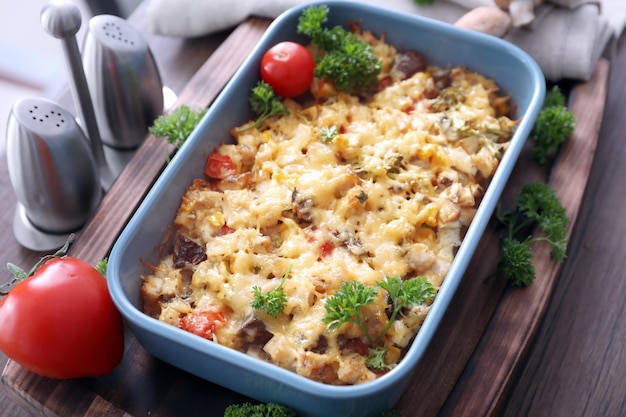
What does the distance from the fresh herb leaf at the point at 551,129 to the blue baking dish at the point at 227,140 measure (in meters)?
0.11

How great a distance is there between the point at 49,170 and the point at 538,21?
1.76 m

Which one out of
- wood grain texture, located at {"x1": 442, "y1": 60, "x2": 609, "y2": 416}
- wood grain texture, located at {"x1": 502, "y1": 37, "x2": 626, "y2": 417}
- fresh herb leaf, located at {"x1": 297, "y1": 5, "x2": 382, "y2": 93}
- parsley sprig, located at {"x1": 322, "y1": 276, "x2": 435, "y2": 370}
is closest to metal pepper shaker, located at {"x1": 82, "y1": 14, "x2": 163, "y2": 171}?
fresh herb leaf, located at {"x1": 297, "y1": 5, "x2": 382, "y2": 93}

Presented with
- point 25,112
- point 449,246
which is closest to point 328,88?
point 449,246

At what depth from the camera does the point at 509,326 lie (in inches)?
89.7

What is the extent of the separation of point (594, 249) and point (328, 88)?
1017 mm

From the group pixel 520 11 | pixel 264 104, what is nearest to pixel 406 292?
pixel 264 104

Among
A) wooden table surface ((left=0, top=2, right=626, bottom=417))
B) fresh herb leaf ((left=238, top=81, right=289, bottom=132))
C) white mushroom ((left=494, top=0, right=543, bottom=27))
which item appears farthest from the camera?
white mushroom ((left=494, top=0, right=543, bottom=27))

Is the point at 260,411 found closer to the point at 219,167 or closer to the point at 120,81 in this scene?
the point at 219,167

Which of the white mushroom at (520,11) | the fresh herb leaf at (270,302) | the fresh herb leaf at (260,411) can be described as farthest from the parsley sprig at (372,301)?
the white mushroom at (520,11)

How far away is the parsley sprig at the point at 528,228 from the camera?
7.66 feet

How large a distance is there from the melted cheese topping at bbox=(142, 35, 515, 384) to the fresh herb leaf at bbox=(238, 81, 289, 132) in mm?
29

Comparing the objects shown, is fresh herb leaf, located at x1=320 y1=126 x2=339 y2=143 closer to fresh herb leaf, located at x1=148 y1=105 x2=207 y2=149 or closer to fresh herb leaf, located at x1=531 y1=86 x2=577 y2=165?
fresh herb leaf, located at x1=148 y1=105 x2=207 y2=149

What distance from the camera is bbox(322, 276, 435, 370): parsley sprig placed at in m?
2.00

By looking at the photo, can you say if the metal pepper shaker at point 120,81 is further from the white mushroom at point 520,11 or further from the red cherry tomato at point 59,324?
the white mushroom at point 520,11
